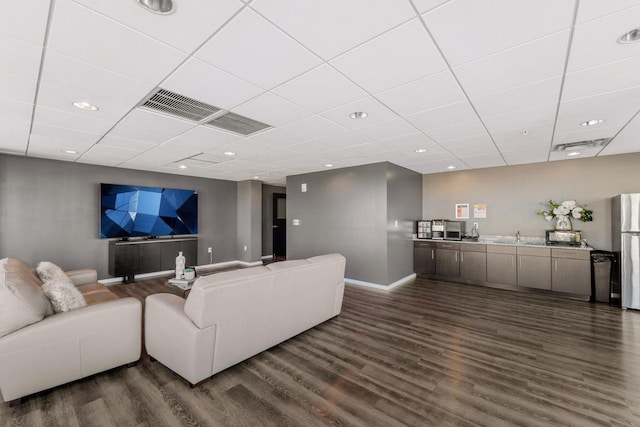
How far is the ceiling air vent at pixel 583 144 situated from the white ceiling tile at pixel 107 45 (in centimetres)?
519

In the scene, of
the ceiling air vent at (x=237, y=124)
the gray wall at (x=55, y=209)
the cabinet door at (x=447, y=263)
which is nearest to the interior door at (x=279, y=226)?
the gray wall at (x=55, y=209)

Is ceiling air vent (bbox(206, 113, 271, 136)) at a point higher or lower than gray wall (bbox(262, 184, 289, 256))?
higher

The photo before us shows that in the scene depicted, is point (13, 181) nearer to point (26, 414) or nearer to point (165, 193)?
point (165, 193)

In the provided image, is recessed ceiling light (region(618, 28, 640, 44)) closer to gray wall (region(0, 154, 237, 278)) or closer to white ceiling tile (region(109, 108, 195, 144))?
white ceiling tile (region(109, 108, 195, 144))

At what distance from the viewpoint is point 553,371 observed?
2.50 meters

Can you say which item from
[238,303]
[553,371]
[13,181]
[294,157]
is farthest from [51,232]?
[553,371]

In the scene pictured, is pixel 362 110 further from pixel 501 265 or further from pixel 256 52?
pixel 501 265

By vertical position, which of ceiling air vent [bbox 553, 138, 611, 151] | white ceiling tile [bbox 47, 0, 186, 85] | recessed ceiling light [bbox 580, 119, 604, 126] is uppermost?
white ceiling tile [bbox 47, 0, 186, 85]

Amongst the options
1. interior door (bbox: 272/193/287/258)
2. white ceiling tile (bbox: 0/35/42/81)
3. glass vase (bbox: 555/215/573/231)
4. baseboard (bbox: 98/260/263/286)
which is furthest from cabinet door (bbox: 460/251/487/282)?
white ceiling tile (bbox: 0/35/42/81)

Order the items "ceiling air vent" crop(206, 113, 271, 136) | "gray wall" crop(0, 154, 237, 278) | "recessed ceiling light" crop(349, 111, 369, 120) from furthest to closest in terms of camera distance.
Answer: "gray wall" crop(0, 154, 237, 278)
"ceiling air vent" crop(206, 113, 271, 136)
"recessed ceiling light" crop(349, 111, 369, 120)

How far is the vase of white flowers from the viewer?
4.93 meters

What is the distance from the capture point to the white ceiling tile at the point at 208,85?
6.61ft

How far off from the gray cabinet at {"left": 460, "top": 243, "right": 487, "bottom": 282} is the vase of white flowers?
135cm

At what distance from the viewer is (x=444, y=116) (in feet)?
9.59
